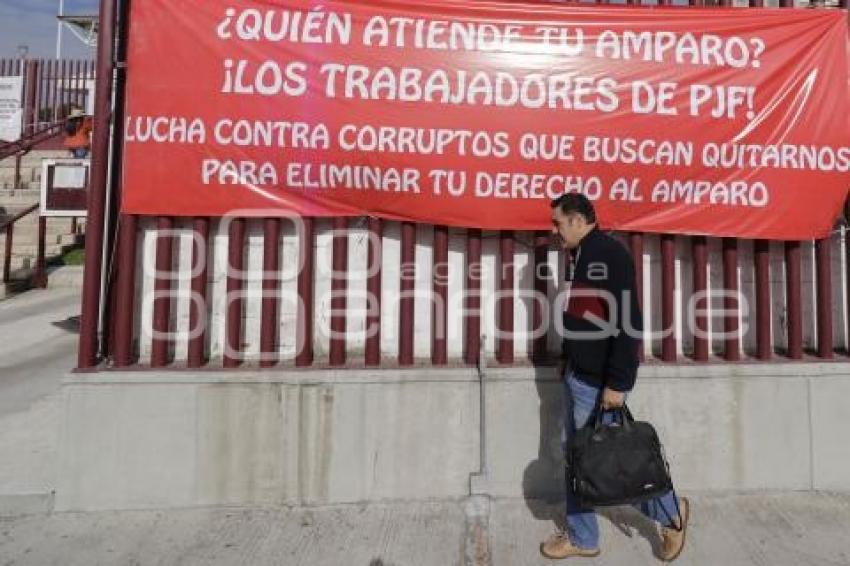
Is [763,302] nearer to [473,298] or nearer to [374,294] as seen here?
[473,298]

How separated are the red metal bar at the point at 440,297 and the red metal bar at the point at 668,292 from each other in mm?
1395

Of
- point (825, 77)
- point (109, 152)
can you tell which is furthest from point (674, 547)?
point (109, 152)

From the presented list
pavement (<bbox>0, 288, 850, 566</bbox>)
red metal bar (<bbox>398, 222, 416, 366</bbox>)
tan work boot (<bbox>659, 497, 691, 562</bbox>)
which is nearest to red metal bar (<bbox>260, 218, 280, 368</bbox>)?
red metal bar (<bbox>398, 222, 416, 366</bbox>)

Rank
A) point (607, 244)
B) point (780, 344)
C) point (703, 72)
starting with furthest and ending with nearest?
point (780, 344) < point (703, 72) < point (607, 244)

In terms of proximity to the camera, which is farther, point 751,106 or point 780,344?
point 780,344

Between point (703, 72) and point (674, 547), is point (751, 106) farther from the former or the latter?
point (674, 547)

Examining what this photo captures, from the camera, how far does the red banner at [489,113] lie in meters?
3.88

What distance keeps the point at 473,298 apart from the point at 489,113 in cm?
115

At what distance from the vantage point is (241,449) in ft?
12.5

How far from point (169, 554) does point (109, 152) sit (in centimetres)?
239

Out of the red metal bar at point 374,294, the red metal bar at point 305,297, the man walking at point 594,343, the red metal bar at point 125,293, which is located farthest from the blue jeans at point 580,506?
the red metal bar at point 125,293

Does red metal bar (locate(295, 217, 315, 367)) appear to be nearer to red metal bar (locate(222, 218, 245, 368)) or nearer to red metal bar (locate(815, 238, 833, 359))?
red metal bar (locate(222, 218, 245, 368))

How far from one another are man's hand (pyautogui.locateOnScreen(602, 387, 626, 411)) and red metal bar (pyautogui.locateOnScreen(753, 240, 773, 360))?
65.8 inches

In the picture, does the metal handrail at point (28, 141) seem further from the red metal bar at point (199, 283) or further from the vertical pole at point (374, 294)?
the vertical pole at point (374, 294)
